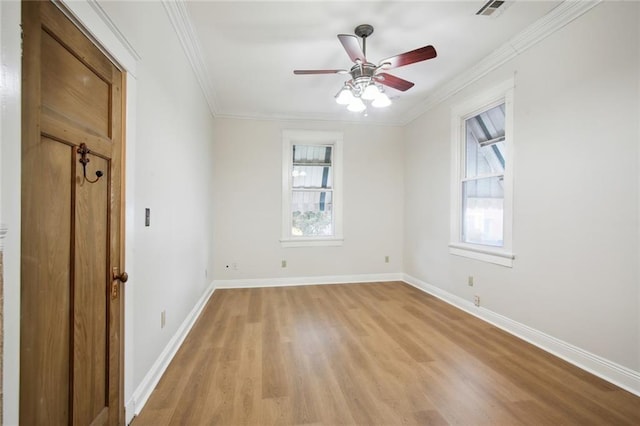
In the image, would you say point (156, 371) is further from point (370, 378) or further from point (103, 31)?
point (103, 31)

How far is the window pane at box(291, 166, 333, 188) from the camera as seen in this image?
4785mm

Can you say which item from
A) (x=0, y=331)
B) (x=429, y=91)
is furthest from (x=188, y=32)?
(x=429, y=91)

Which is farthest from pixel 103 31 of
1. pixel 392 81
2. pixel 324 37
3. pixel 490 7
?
pixel 490 7

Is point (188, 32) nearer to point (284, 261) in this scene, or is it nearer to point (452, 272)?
point (284, 261)

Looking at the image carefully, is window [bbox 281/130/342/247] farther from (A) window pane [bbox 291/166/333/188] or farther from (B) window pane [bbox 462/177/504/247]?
(B) window pane [bbox 462/177/504/247]

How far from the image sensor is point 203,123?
3582mm

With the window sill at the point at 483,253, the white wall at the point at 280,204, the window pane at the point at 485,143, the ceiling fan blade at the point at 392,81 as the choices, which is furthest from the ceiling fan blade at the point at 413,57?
the white wall at the point at 280,204

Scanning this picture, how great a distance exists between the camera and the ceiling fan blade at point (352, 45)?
2008 millimetres

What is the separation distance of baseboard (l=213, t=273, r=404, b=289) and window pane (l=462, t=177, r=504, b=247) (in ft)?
5.55

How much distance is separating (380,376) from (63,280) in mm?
1933

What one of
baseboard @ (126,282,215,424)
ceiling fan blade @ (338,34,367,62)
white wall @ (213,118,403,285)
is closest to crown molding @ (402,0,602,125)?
white wall @ (213,118,403,285)

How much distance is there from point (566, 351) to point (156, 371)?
3.10 m

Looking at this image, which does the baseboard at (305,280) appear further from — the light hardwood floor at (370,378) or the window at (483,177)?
the window at (483,177)

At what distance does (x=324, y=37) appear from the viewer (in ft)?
8.49
